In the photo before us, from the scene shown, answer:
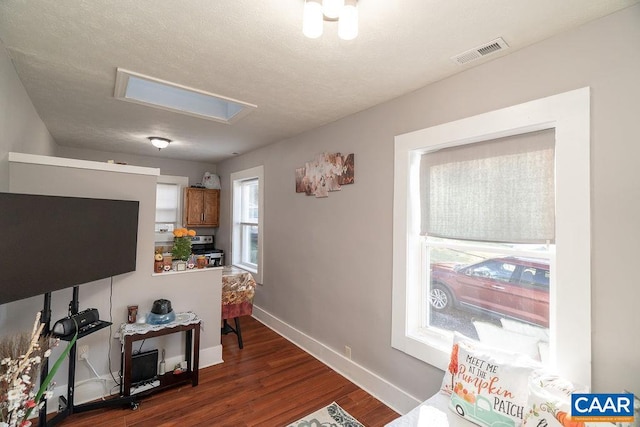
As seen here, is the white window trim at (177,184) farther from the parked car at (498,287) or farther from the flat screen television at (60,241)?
the parked car at (498,287)

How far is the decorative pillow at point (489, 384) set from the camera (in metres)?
1.45

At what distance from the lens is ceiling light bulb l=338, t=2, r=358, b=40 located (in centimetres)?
119

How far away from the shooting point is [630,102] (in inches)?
51.8

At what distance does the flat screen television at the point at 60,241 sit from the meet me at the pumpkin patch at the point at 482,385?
2.43 meters

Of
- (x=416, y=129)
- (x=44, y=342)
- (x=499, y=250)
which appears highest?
(x=416, y=129)

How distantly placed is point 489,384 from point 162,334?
2400 mm

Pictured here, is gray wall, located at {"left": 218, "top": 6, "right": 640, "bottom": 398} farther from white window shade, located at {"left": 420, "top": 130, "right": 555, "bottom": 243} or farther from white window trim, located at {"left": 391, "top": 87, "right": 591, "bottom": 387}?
white window shade, located at {"left": 420, "top": 130, "right": 555, "bottom": 243}

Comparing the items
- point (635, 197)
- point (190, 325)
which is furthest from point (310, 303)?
point (635, 197)

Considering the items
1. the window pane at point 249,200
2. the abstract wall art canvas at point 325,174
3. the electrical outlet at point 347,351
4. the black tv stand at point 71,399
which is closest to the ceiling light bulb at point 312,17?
the abstract wall art canvas at point 325,174

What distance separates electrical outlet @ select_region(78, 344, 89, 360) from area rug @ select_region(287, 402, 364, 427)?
177 cm

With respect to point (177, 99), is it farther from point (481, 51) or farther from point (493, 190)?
point (493, 190)

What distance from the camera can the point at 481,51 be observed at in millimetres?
1685

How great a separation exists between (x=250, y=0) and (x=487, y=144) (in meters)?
1.61

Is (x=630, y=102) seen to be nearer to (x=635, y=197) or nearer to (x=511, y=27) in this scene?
(x=635, y=197)
